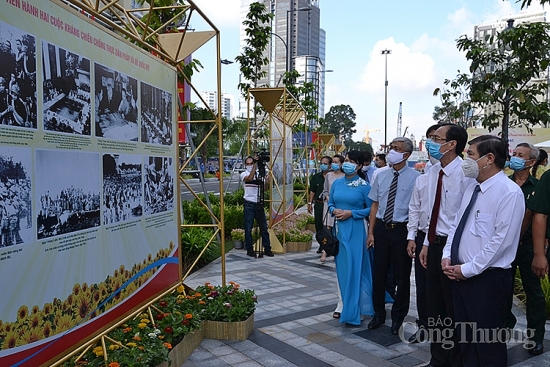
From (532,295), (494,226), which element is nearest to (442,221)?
(494,226)

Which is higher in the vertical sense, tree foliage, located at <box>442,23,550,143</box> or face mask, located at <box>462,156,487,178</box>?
tree foliage, located at <box>442,23,550,143</box>

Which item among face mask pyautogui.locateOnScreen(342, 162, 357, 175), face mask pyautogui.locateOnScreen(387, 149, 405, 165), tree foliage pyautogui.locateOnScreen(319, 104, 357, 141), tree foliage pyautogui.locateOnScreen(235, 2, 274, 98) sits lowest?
face mask pyautogui.locateOnScreen(342, 162, 357, 175)

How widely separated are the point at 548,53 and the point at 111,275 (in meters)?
7.38

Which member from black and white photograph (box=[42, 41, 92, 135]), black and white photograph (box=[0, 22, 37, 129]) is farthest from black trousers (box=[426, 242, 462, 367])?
black and white photograph (box=[0, 22, 37, 129])

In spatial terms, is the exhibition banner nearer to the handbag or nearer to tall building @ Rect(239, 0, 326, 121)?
the handbag

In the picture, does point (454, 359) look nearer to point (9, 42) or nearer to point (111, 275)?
point (111, 275)

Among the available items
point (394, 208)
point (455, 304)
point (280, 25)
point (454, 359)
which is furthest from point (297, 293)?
point (280, 25)

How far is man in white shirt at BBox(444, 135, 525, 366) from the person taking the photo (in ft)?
9.99

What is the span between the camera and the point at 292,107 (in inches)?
492

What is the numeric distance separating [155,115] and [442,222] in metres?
2.50

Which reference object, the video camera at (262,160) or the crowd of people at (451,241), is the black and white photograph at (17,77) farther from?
the video camera at (262,160)

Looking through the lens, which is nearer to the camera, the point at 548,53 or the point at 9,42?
the point at 9,42

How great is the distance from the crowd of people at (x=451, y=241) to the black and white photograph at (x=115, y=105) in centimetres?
236

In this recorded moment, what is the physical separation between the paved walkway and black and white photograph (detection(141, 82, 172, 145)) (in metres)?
1.93
